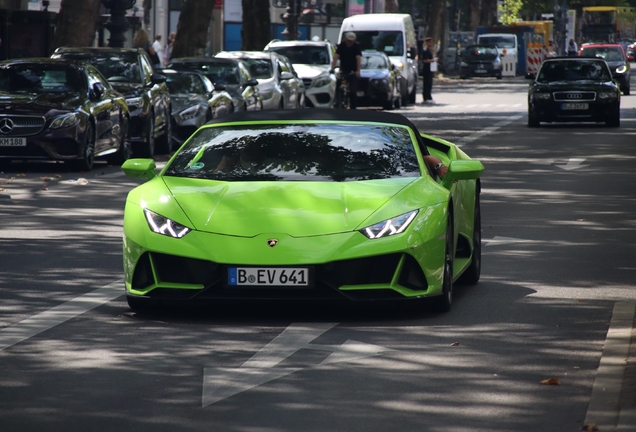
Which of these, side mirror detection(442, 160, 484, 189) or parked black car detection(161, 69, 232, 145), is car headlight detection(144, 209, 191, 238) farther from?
parked black car detection(161, 69, 232, 145)

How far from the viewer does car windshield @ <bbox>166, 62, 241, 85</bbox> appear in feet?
91.3

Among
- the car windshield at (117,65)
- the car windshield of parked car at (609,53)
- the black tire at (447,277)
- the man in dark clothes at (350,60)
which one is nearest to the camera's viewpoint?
the black tire at (447,277)

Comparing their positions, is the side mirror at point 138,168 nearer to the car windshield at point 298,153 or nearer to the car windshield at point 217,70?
the car windshield at point 298,153

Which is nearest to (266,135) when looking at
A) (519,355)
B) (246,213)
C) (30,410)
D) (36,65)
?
(246,213)

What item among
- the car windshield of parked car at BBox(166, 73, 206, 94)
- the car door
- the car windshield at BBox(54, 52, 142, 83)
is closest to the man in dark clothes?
the car windshield of parked car at BBox(166, 73, 206, 94)

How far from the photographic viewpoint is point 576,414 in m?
5.98

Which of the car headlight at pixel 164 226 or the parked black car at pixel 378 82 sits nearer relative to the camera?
the car headlight at pixel 164 226

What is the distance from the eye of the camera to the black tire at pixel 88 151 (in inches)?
784

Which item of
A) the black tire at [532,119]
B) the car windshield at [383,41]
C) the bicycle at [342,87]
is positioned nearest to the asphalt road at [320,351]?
the black tire at [532,119]

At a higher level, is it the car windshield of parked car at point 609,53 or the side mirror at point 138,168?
the side mirror at point 138,168

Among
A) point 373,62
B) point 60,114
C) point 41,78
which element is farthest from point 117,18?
point 60,114

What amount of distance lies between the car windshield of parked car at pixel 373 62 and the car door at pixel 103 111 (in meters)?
18.0

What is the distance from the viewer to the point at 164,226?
827cm

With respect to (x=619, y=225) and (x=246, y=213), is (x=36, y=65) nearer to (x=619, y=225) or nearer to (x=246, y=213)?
(x=619, y=225)
